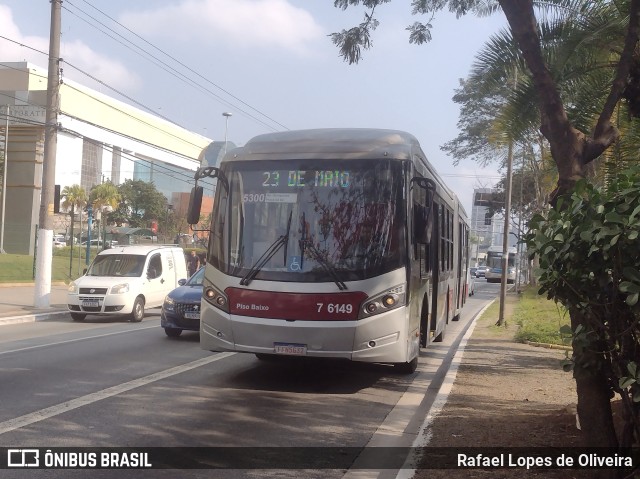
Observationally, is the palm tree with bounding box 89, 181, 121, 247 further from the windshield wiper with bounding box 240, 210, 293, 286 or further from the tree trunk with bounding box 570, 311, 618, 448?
the tree trunk with bounding box 570, 311, 618, 448

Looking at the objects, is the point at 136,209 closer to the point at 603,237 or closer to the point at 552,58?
the point at 552,58

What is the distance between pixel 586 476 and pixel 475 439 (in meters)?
1.49

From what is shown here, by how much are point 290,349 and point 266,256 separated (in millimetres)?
1214

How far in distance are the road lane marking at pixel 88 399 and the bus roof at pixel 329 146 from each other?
3.17m

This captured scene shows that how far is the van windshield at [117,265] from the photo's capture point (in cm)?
1856

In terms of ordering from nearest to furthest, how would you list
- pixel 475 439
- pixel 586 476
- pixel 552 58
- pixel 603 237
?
1. pixel 603 237
2. pixel 586 476
3. pixel 475 439
4. pixel 552 58

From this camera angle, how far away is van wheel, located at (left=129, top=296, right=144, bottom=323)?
59.0 ft

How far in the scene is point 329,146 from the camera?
9344 millimetres

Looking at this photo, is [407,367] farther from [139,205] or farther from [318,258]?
[139,205]

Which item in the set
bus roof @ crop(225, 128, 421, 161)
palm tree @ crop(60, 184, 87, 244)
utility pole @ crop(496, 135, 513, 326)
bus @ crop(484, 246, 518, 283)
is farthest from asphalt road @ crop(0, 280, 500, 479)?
bus @ crop(484, 246, 518, 283)

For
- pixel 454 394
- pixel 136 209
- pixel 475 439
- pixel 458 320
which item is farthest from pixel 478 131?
pixel 136 209

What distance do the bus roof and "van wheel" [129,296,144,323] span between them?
943 centimetres

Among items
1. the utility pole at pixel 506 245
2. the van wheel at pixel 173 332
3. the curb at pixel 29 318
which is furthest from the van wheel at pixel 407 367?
the curb at pixel 29 318

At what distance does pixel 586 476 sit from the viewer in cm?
526
